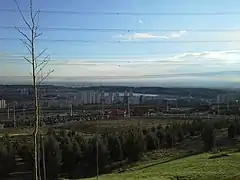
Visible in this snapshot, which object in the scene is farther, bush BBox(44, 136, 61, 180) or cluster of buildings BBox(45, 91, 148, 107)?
cluster of buildings BBox(45, 91, 148, 107)

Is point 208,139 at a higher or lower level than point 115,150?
higher

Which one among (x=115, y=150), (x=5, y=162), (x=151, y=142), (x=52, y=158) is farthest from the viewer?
(x=151, y=142)

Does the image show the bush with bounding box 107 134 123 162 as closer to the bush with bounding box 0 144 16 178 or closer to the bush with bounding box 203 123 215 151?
the bush with bounding box 203 123 215 151

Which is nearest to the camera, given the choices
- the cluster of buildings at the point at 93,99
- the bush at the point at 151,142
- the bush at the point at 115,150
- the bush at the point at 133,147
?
the bush at the point at 115,150

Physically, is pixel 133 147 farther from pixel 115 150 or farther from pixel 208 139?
pixel 208 139

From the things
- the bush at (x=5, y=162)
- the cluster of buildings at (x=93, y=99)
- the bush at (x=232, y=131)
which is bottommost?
the bush at (x=5, y=162)

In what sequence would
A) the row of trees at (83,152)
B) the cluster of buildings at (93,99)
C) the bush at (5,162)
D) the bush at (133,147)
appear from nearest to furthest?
the row of trees at (83,152) → the bush at (5,162) → the bush at (133,147) → the cluster of buildings at (93,99)

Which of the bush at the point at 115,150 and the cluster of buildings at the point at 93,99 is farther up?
the cluster of buildings at the point at 93,99

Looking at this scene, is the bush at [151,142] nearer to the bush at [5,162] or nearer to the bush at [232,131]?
the bush at [232,131]

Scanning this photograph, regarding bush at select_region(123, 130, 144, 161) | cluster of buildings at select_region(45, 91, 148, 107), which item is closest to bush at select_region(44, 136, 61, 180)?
bush at select_region(123, 130, 144, 161)

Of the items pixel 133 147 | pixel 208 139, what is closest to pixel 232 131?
pixel 208 139

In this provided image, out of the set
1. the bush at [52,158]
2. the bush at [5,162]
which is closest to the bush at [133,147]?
the bush at [52,158]

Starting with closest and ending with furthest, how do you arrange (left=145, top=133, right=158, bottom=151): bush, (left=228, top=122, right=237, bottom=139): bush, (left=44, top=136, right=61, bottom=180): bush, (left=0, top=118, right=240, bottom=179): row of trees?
(left=44, top=136, right=61, bottom=180): bush
(left=0, top=118, right=240, bottom=179): row of trees
(left=145, top=133, right=158, bottom=151): bush
(left=228, top=122, right=237, bottom=139): bush

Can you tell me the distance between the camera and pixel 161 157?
40.6 m
